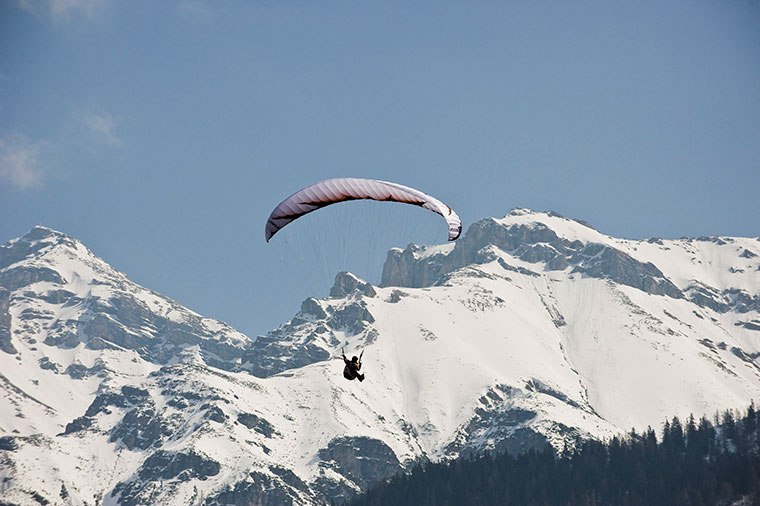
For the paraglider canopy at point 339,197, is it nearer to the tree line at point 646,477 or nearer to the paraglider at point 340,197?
the paraglider at point 340,197

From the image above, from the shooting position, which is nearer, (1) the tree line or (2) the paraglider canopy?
(2) the paraglider canopy

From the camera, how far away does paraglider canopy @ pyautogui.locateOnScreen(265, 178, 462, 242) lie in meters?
62.7

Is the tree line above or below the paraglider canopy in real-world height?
above

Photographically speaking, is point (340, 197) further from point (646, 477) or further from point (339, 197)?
point (646, 477)

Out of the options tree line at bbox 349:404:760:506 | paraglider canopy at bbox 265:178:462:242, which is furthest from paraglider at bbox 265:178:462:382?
tree line at bbox 349:404:760:506

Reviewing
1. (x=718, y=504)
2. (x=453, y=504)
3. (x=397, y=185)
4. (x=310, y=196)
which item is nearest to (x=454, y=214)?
(x=397, y=185)

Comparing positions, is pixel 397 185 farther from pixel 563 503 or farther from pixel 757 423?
pixel 757 423

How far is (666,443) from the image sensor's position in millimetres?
199375

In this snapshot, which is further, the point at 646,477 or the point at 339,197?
the point at 646,477

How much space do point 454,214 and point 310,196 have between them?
9169mm

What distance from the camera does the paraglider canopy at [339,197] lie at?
62719mm

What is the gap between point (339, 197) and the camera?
6247 centimetres

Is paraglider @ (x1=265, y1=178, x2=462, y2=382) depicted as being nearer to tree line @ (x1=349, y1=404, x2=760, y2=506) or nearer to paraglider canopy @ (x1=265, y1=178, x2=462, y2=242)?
paraglider canopy @ (x1=265, y1=178, x2=462, y2=242)

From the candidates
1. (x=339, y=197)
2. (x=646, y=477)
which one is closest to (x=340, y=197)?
(x=339, y=197)
